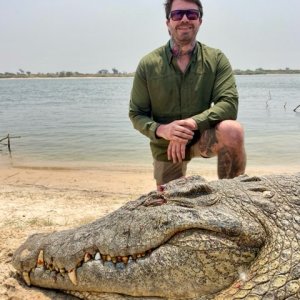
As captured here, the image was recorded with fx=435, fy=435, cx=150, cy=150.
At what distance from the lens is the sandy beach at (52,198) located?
3.96 meters

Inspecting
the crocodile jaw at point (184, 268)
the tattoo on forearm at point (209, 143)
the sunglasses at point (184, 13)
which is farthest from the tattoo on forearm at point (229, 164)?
the crocodile jaw at point (184, 268)

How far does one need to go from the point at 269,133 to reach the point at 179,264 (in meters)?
15.4

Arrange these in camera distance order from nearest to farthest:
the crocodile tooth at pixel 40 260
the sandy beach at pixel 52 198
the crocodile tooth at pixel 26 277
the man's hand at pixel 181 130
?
1. the crocodile tooth at pixel 40 260
2. the crocodile tooth at pixel 26 277
3. the sandy beach at pixel 52 198
4. the man's hand at pixel 181 130

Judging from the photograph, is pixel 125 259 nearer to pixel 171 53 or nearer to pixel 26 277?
pixel 26 277

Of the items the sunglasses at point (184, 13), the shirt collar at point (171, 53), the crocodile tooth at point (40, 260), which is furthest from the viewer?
the shirt collar at point (171, 53)

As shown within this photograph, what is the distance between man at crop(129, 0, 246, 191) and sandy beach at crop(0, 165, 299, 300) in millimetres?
1507

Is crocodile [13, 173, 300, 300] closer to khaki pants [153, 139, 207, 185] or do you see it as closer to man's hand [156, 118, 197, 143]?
man's hand [156, 118, 197, 143]

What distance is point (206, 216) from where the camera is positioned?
2814 millimetres

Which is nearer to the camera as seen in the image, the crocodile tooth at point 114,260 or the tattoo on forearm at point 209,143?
the crocodile tooth at point 114,260

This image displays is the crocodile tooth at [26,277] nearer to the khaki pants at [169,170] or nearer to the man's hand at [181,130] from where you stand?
the man's hand at [181,130]

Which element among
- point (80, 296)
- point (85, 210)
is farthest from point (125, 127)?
point (80, 296)

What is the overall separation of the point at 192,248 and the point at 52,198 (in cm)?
478

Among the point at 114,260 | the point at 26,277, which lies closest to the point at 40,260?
the point at 26,277

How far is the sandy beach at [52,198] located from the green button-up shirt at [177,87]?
1.56 metres
